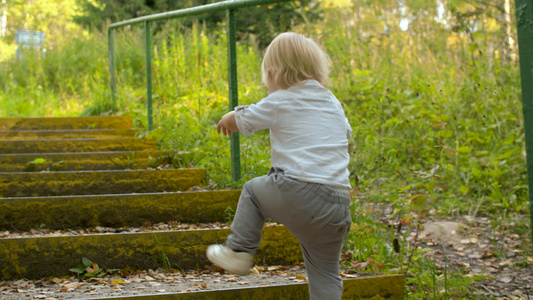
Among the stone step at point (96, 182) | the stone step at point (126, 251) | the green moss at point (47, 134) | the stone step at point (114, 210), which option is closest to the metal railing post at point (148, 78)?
the green moss at point (47, 134)

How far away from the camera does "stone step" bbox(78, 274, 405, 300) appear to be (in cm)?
222

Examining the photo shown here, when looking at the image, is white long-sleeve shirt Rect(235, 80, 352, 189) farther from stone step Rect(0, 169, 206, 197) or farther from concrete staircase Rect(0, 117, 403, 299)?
stone step Rect(0, 169, 206, 197)

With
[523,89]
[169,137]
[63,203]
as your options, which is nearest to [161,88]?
[169,137]

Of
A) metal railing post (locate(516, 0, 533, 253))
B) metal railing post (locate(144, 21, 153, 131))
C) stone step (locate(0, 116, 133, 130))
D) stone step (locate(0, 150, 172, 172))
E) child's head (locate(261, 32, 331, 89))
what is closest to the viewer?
metal railing post (locate(516, 0, 533, 253))

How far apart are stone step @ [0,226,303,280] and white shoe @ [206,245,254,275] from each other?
2.94ft

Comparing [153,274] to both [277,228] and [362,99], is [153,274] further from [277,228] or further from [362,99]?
[362,99]

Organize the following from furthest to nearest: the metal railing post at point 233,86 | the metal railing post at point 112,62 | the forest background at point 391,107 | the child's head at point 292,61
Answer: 1. the metal railing post at point 112,62
2. the forest background at point 391,107
3. the metal railing post at point 233,86
4. the child's head at point 292,61

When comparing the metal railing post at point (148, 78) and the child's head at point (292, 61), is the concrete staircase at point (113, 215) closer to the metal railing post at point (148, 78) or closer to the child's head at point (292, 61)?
the metal railing post at point (148, 78)

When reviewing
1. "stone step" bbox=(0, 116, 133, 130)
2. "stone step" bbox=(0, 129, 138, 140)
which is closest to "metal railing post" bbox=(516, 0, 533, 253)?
"stone step" bbox=(0, 129, 138, 140)

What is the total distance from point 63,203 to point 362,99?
3.98 meters

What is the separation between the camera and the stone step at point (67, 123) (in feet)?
18.0

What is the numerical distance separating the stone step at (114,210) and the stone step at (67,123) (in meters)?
2.47

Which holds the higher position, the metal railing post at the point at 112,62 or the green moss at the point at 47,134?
the metal railing post at the point at 112,62

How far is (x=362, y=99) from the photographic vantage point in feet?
20.7
